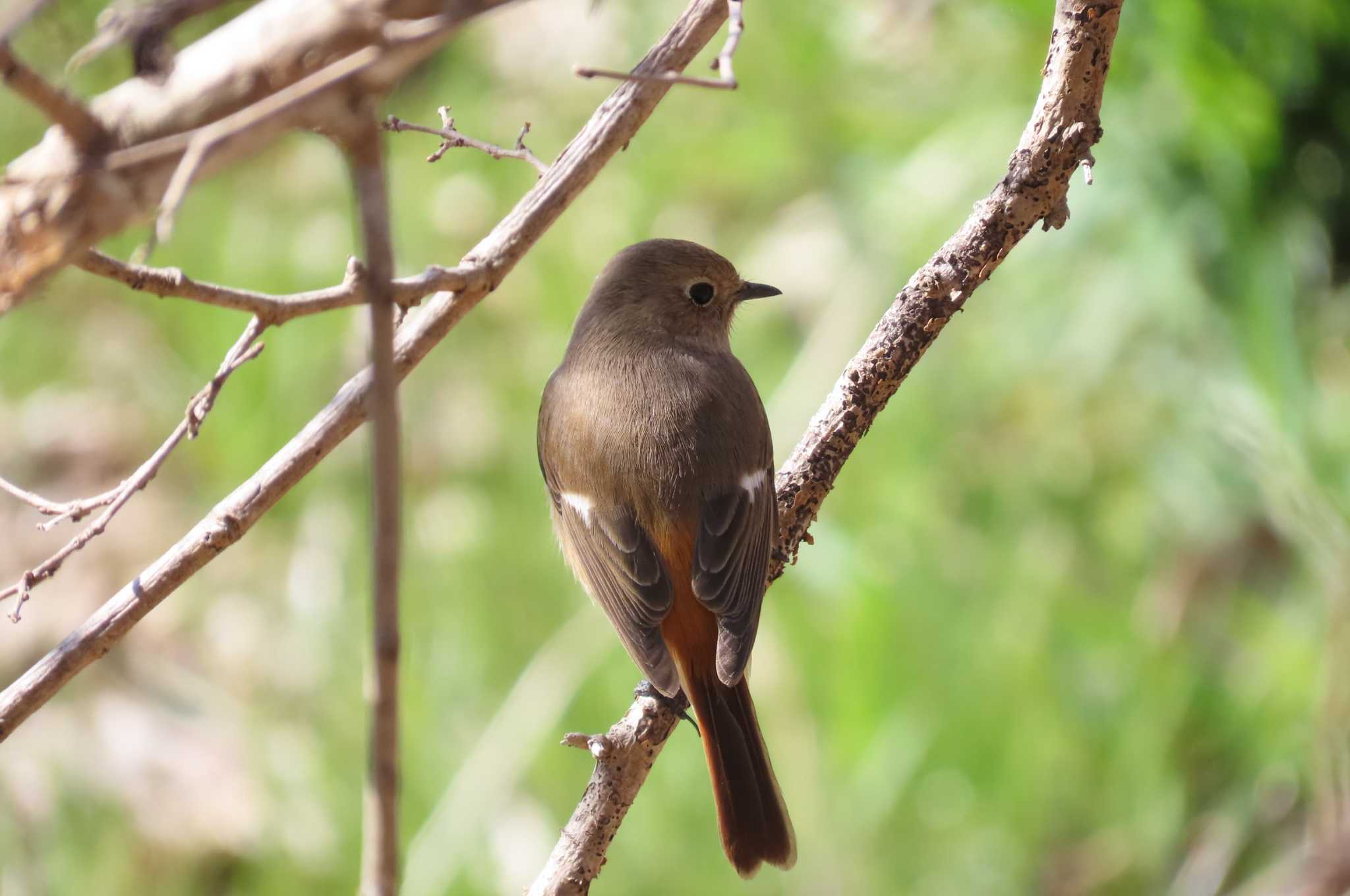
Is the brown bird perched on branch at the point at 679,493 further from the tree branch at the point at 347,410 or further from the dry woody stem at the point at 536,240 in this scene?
the tree branch at the point at 347,410

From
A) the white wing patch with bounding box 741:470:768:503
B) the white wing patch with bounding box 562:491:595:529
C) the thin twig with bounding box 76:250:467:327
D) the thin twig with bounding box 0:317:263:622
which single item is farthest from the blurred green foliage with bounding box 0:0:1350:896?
the thin twig with bounding box 76:250:467:327

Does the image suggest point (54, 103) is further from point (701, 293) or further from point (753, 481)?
point (701, 293)

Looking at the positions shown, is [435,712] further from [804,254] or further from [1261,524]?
[1261,524]

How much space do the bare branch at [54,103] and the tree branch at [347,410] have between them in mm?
462

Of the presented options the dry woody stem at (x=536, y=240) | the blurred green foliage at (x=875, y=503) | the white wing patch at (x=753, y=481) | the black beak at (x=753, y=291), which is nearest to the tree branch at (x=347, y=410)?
the dry woody stem at (x=536, y=240)

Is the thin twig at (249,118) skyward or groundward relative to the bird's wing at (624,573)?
groundward

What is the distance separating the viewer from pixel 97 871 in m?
6.52

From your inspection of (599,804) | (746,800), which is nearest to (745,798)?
(746,800)

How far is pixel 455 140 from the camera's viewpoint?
7.76 ft

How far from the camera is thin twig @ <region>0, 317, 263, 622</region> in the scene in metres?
1.93

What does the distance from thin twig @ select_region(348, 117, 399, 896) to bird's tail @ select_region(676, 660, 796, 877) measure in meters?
1.60

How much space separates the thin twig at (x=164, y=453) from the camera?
1.93m

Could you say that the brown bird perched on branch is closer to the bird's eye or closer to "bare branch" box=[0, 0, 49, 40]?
the bird's eye

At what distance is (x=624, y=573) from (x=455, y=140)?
1092mm
